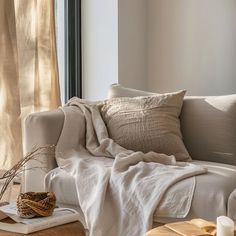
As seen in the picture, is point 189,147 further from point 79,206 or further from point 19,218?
point 19,218

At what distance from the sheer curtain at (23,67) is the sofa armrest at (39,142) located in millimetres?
714

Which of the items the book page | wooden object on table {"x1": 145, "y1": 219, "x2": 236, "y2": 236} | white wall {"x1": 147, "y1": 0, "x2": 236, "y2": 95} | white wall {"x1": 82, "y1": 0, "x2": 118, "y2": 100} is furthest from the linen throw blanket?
white wall {"x1": 147, "y1": 0, "x2": 236, "y2": 95}

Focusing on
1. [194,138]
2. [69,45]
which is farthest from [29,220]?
[69,45]

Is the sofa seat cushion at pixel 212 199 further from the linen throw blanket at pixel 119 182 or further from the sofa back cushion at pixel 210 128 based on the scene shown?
the sofa back cushion at pixel 210 128

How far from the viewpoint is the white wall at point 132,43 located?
4035mm

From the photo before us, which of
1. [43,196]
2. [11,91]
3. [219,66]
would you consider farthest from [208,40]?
[43,196]

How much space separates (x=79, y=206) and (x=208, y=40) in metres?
1.99

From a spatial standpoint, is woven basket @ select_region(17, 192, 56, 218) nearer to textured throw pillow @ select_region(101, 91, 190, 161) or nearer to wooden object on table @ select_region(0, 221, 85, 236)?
wooden object on table @ select_region(0, 221, 85, 236)

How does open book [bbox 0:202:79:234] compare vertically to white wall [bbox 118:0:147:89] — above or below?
below

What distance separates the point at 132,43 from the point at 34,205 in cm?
262

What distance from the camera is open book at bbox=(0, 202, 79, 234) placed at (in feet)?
5.36

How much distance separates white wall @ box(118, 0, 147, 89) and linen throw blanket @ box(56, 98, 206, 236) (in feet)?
4.64

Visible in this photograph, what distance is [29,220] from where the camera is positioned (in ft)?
5.49

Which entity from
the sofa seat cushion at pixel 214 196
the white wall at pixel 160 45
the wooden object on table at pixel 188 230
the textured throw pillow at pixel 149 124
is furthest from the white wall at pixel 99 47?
the wooden object on table at pixel 188 230
